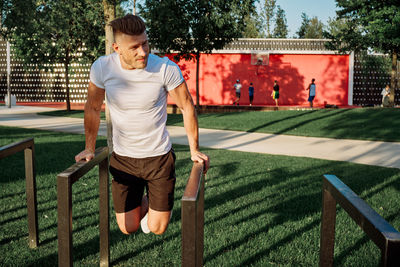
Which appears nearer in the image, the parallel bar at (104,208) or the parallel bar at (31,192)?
the parallel bar at (104,208)

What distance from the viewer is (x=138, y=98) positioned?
10.2 ft

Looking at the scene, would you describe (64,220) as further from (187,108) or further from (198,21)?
(198,21)

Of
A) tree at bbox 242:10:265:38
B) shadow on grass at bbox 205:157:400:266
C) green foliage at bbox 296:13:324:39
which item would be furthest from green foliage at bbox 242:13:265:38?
shadow on grass at bbox 205:157:400:266

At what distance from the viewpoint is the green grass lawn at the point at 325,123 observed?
1341 centimetres

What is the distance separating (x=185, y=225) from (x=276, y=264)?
2.16 metres

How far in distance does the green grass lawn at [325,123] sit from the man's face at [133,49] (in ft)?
35.8

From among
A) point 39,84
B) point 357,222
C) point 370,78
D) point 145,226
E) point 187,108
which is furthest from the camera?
point 39,84

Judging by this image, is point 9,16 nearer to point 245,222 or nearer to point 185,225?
point 245,222

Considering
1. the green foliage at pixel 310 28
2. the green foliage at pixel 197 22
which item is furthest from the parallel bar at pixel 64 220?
the green foliage at pixel 310 28

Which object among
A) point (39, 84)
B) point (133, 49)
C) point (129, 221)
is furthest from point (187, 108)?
point (39, 84)

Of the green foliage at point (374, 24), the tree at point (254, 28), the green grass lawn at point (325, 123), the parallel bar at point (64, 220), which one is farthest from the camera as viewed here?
the tree at point (254, 28)

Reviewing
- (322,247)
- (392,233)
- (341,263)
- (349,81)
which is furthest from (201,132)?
(349,81)

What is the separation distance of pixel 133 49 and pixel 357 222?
1960 mm

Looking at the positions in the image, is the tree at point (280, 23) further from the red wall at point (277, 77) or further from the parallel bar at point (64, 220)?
the parallel bar at point (64, 220)
